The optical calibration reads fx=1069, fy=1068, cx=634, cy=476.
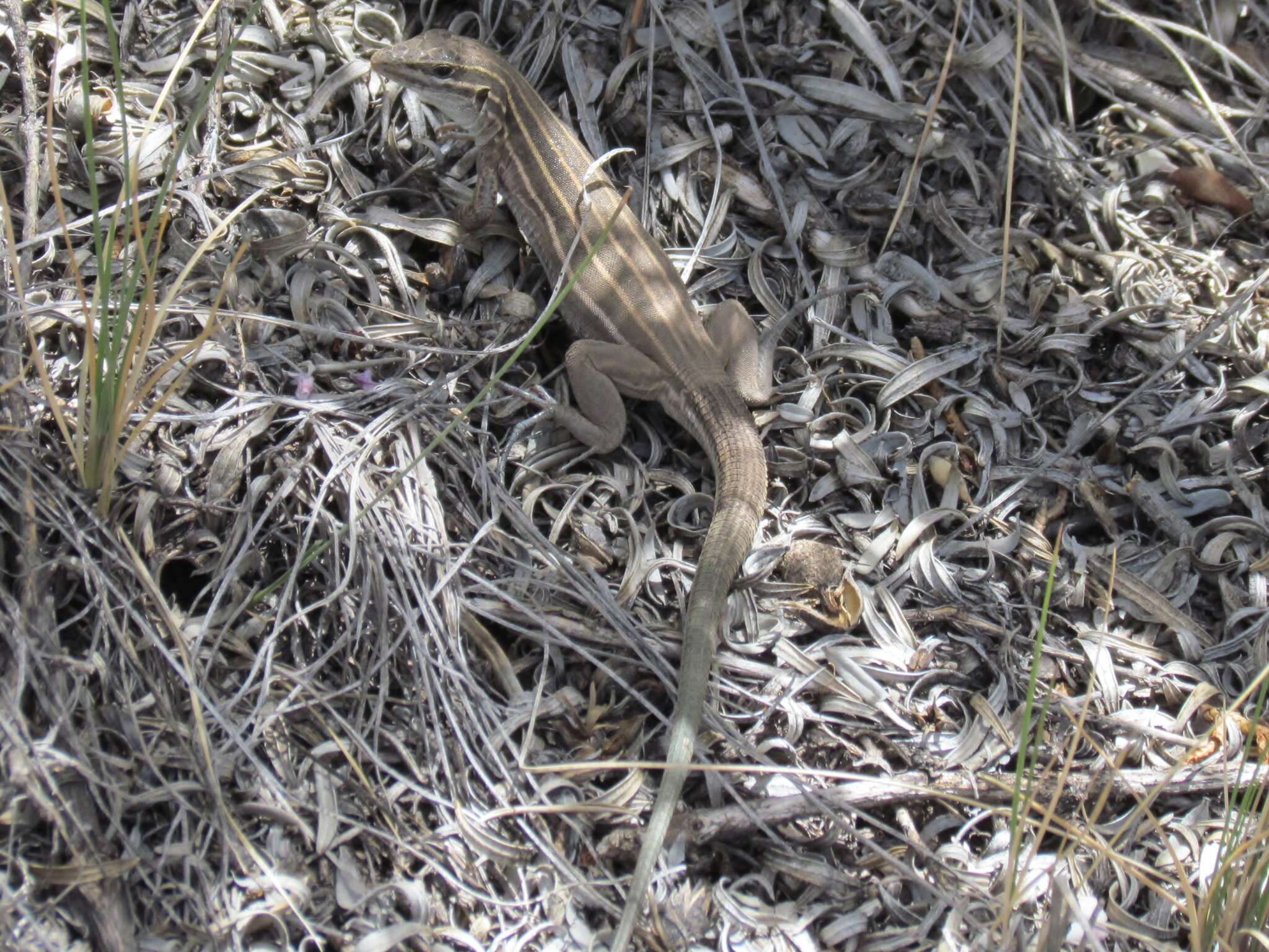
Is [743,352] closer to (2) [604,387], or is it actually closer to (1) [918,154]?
(2) [604,387]

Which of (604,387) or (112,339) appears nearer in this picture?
(112,339)

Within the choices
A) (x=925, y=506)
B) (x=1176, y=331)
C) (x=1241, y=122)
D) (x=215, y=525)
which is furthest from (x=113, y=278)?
(x=1241, y=122)

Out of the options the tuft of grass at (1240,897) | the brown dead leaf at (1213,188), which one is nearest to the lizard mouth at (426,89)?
the brown dead leaf at (1213,188)

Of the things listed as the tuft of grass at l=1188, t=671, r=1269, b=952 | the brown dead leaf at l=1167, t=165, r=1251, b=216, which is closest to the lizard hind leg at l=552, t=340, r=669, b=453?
the tuft of grass at l=1188, t=671, r=1269, b=952

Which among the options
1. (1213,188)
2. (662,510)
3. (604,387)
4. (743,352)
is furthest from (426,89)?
(1213,188)

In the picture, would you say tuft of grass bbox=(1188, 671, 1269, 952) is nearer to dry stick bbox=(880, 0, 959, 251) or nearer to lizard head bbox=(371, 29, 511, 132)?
dry stick bbox=(880, 0, 959, 251)

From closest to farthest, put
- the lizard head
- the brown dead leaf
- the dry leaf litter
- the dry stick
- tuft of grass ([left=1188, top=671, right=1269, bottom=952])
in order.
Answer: tuft of grass ([left=1188, top=671, right=1269, bottom=952]) < the dry leaf litter < the dry stick < the lizard head < the brown dead leaf

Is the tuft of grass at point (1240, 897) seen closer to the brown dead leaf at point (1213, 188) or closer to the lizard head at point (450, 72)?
the brown dead leaf at point (1213, 188)
